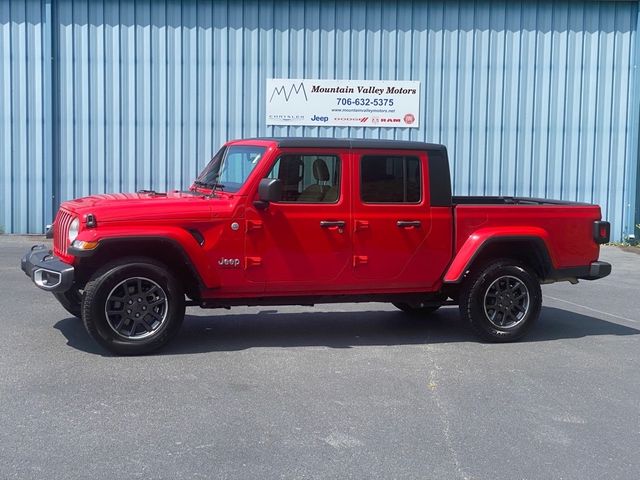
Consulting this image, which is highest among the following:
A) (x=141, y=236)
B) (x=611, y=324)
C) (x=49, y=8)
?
(x=49, y=8)

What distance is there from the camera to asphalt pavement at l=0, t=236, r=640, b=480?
15.9 ft

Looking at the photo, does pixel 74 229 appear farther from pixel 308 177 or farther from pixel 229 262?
pixel 308 177

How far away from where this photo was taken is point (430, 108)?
1662 cm

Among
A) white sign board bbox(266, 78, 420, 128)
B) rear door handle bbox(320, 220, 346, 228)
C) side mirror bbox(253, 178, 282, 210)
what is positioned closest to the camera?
side mirror bbox(253, 178, 282, 210)

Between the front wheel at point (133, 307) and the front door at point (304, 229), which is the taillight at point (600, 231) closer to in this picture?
the front door at point (304, 229)

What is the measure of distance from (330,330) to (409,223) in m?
1.48

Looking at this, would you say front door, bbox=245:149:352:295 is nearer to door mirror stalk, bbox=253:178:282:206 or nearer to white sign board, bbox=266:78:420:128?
door mirror stalk, bbox=253:178:282:206

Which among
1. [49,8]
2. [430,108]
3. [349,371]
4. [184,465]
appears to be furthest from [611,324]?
[49,8]

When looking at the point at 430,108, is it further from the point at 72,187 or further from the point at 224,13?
the point at 72,187

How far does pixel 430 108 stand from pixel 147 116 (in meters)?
5.54

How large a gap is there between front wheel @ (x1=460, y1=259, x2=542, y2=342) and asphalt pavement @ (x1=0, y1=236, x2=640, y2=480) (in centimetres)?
22

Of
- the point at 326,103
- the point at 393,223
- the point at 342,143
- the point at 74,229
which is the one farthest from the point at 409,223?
the point at 326,103

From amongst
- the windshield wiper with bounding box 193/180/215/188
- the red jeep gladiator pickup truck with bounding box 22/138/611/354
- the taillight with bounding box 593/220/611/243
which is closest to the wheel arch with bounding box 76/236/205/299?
the red jeep gladiator pickup truck with bounding box 22/138/611/354

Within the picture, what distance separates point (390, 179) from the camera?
7762 mm
